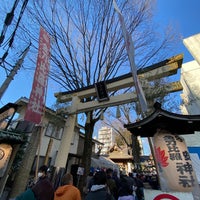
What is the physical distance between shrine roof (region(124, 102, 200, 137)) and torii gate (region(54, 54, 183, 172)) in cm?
278

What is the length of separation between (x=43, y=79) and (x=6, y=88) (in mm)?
1553

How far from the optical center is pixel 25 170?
5.69 metres

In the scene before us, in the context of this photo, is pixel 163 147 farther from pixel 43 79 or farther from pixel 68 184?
pixel 43 79

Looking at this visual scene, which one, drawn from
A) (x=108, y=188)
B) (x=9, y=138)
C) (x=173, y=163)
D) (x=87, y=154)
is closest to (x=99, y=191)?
(x=108, y=188)

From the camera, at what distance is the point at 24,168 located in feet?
18.7

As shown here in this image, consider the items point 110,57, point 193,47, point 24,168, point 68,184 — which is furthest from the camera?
point 193,47

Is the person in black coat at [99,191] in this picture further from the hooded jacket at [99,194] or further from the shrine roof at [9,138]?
the shrine roof at [9,138]

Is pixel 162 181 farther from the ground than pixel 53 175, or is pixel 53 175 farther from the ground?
pixel 53 175

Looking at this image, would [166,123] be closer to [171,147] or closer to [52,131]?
[171,147]

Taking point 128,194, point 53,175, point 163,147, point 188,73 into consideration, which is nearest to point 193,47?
point 188,73

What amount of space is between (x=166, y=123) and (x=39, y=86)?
507cm

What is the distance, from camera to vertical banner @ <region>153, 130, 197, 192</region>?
11.3 feet

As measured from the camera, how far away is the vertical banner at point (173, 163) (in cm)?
343

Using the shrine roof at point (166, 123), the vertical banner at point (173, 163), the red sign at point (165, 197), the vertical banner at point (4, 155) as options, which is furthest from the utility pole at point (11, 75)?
the red sign at point (165, 197)
